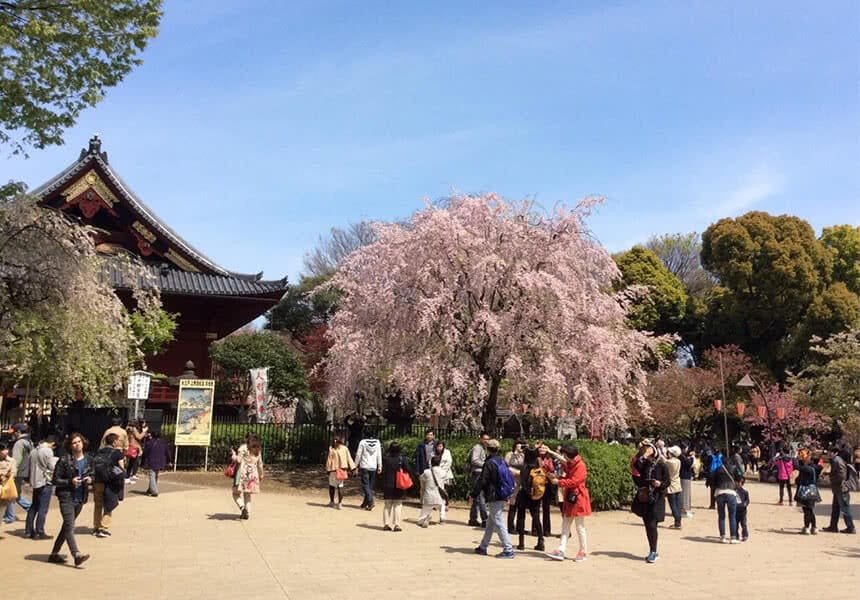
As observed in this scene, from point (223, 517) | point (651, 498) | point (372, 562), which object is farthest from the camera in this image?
point (223, 517)

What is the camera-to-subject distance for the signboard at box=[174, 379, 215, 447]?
19844 mm

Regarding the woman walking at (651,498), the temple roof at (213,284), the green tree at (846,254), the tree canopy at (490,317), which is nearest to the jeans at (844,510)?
the tree canopy at (490,317)

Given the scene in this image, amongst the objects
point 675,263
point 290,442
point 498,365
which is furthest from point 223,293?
point 675,263

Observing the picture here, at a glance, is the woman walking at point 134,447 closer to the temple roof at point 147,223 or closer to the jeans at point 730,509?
the temple roof at point 147,223

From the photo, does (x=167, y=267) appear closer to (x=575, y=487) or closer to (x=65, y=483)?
(x=65, y=483)

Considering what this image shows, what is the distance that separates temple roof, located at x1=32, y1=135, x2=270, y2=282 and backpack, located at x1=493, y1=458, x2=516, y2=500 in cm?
1724

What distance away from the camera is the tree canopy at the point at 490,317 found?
16.9 m

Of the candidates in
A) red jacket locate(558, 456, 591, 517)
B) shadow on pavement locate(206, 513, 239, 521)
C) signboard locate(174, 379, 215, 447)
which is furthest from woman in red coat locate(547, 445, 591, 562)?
signboard locate(174, 379, 215, 447)

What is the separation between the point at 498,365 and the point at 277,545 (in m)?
8.01

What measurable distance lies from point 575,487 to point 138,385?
13590 millimetres

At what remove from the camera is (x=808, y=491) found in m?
13.6

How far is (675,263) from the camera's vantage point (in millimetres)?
53969

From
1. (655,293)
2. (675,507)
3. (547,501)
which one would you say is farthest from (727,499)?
(655,293)

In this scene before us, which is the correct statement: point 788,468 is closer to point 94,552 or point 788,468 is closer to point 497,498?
point 497,498
